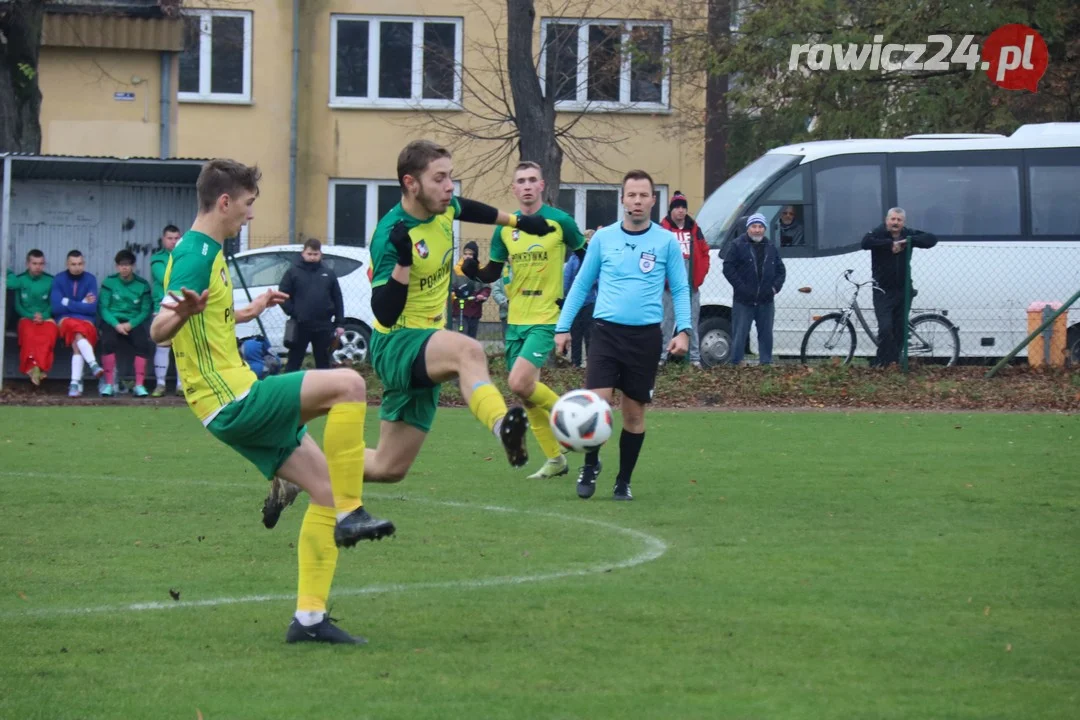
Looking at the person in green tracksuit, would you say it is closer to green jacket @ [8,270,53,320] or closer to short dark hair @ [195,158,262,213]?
green jacket @ [8,270,53,320]

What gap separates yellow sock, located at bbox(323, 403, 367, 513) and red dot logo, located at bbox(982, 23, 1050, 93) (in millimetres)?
21898

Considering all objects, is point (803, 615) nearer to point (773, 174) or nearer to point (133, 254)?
point (133, 254)

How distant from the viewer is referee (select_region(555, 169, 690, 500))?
31.6ft

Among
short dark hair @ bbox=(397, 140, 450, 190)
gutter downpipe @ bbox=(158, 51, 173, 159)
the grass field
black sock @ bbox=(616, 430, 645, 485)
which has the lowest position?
the grass field

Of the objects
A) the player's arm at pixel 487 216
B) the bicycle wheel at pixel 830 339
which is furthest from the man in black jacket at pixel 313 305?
the player's arm at pixel 487 216

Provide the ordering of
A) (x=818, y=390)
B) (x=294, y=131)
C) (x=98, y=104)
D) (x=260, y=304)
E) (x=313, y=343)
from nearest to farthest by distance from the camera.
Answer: (x=260, y=304) < (x=313, y=343) < (x=818, y=390) < (x=98, y=104) < (x=294, y=131)

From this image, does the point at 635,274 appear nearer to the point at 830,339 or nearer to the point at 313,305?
the point at 313,305


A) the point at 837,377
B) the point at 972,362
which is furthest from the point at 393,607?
the point at 972,362

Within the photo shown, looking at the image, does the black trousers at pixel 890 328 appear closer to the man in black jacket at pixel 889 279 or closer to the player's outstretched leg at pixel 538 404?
the man in black jacket at pixel 889 279

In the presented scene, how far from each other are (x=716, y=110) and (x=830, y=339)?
14372 mm

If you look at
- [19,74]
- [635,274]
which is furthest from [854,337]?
[19,74]

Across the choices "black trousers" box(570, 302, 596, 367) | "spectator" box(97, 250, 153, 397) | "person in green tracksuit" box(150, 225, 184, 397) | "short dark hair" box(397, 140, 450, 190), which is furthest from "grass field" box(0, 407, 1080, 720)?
"black trousers" box(570, 302, 596, 367)

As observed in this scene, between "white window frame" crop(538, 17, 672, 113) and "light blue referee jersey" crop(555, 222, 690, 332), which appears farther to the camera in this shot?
"white window frame" crop(538, 17, 672, 113)

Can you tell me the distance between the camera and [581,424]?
7156 mm
